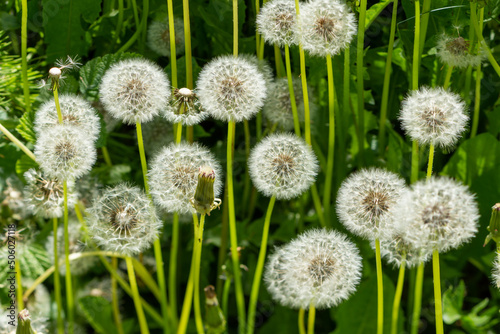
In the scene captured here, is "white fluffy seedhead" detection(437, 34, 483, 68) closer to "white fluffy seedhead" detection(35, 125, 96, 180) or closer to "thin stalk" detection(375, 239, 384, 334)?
"thin stalk" detection(375, 239, 384, 334)

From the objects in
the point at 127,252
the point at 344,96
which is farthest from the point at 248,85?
the point at 127,252

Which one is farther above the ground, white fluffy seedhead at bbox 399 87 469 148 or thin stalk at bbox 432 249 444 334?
white fluffy seedhead at bbox 399 87 469 148

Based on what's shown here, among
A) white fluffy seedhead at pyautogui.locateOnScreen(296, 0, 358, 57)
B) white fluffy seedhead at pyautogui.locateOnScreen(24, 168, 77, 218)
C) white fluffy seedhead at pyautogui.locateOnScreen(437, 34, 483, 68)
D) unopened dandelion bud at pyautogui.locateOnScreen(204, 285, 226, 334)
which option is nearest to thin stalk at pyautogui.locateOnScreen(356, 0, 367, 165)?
white fluffy seedhead at pyautogui.locateOnScreen(296, 0, 358, 57)

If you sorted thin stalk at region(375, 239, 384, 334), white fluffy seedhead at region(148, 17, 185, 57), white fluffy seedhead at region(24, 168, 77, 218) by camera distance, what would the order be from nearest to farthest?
thin stalk at region(375, 239, 384, 334) < white fluffy seedhead at region(24, 168, 77, 218) < white fluffy seedhead at region(148, 17, 185, 57)

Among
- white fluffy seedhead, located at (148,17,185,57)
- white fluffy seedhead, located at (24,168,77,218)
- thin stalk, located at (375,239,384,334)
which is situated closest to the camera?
thin stalk, located at (375,239,384,334)

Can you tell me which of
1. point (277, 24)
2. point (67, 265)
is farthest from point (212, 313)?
point (277, 24)

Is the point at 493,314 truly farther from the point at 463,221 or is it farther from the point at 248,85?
the point at 248,85

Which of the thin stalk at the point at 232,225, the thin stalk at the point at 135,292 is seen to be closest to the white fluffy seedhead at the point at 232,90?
the thin stalk at the point at 232,225

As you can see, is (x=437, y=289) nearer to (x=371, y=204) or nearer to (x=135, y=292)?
(x=371, y=204)
